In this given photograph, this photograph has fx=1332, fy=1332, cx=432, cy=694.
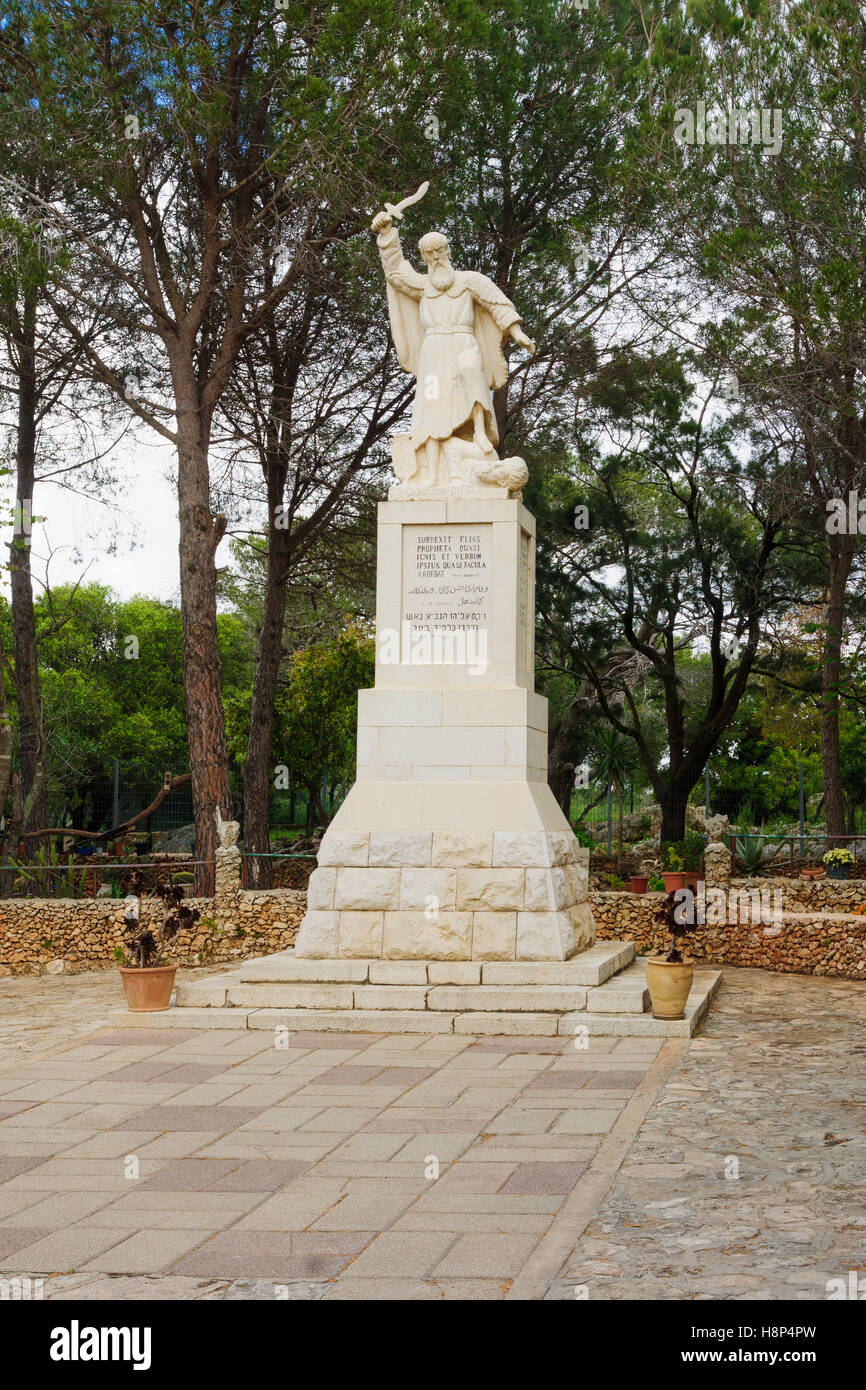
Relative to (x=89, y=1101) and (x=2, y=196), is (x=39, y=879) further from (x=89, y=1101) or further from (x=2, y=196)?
(x=89, y=1101)

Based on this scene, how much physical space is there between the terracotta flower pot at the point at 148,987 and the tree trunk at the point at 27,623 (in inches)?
344

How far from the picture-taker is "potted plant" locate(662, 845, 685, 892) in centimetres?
1422

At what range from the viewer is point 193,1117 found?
595 cm

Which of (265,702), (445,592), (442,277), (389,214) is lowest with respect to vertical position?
(265,702)

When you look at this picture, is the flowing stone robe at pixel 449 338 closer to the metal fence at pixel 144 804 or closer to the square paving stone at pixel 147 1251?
the square paving stone at pixel 147 1251

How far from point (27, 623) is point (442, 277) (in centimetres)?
965

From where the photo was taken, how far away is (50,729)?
24.6m

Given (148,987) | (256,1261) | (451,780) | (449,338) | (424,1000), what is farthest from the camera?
(449,338)

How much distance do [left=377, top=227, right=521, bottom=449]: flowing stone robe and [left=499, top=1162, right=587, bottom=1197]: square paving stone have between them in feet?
20.0

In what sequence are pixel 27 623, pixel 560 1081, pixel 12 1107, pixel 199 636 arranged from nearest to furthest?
pixel 12 1107 → pixel 560 1081 → pixel 199 636 → pixel 27 623

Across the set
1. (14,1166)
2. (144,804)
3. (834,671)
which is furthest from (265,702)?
(14,1166)

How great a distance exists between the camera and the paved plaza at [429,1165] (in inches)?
152

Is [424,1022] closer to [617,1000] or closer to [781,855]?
[617,1000]

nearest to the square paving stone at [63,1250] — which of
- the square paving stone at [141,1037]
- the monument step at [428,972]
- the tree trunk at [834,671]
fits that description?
the square paving stone at [141,1037]
